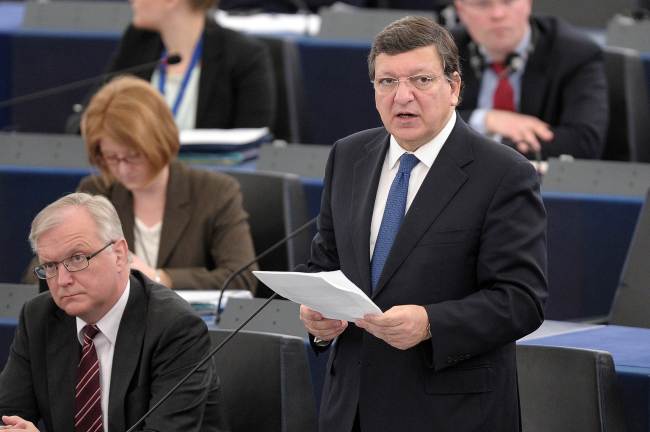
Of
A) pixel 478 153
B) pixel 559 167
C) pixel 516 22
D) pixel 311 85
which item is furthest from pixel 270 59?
pixel 478 153

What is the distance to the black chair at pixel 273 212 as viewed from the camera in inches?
165

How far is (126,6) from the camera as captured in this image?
20.5ft

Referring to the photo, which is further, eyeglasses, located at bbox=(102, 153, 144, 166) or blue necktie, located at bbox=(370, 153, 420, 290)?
eyeglasses, located at bbox=(102, 153, 144, 166)

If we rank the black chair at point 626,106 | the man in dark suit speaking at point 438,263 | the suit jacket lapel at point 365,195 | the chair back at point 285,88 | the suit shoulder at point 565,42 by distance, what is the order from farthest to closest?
1. the chair back at point 285,88
2. the black chair at point 626,106
3. the suit shoulder at point 565,42
4. the suit jacket lapel at point 365,195
5. the man in dark suit speaking at point 438,263

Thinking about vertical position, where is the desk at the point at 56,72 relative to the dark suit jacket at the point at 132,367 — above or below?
below

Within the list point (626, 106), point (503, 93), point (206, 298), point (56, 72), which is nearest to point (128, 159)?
point (206, 298)

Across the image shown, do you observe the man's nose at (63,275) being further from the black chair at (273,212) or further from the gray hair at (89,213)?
the black chair at (273,212)

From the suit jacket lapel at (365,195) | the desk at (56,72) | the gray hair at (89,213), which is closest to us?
the suit jacket lapel at (365,195)

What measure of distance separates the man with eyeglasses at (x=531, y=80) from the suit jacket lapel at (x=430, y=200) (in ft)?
6.78

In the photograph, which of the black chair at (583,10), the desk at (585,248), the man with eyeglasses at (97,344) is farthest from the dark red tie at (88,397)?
the black chair at (583,10)

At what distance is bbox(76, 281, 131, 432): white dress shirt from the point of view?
→ 9.37ft

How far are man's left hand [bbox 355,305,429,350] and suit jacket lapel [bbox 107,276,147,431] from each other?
61 centimetres

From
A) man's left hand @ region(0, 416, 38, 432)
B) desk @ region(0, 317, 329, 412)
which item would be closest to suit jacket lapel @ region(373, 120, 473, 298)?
man's left hand @ region(0, 416, 38, 432)

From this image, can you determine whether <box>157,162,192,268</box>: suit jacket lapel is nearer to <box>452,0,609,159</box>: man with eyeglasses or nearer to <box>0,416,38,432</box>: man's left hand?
<box>452,0,609,159</box>: man with eyeglasses
